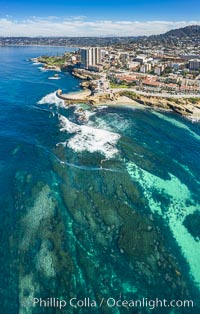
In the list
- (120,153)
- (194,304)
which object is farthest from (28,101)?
(194,304)

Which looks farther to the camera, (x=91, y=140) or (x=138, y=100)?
(x=138, y=100)

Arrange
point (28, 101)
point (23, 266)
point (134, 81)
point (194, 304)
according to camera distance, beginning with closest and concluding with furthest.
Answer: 1. point (194, 304)
2. point (23, 266)
3. point (28, 101)
4. point (134, 81)

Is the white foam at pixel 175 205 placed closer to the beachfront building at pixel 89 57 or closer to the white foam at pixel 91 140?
the white foam at pixel 91 140

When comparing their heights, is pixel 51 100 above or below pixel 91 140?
above

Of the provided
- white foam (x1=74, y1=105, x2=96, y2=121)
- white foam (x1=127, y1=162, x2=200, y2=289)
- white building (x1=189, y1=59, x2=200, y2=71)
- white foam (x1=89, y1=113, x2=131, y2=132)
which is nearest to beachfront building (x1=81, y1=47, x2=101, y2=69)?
white building (x1=189, y1=59, x2=200, y2=71)

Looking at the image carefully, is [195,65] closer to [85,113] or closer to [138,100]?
[138,100]

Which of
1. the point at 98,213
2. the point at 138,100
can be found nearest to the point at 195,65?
the point at 138,100

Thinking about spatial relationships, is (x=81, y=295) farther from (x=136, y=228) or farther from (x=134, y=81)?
(x=134, y=81)

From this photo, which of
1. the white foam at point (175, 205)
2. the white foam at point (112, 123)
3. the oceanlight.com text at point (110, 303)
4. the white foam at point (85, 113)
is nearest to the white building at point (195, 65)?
the white foam at point (112, 123)
